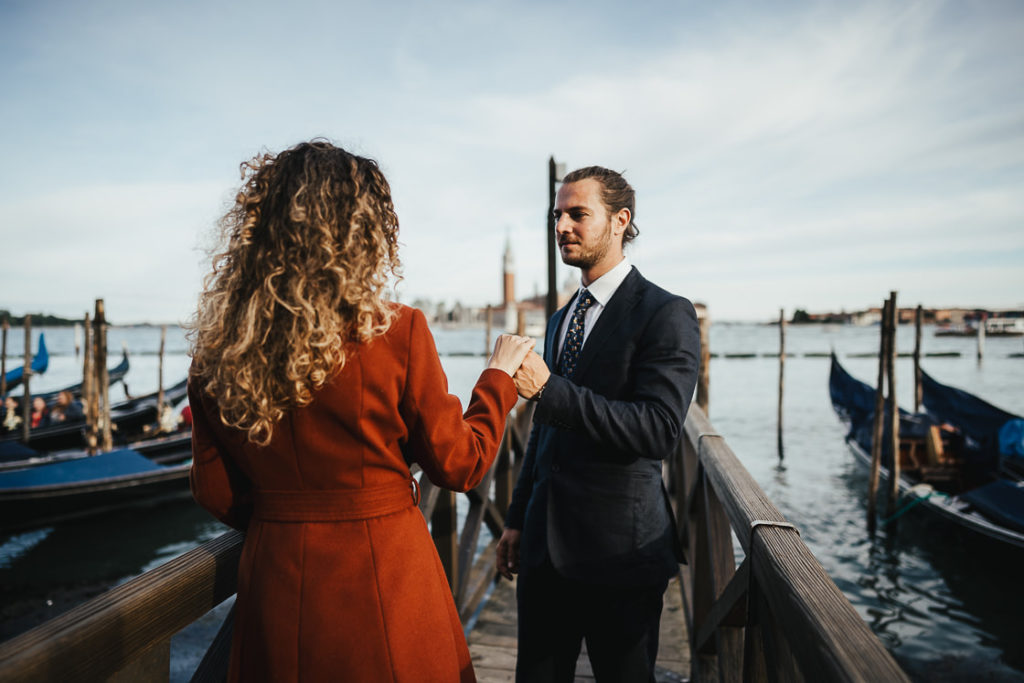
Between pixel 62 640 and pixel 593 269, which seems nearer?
pixel 62 640

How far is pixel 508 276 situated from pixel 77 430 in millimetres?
88725

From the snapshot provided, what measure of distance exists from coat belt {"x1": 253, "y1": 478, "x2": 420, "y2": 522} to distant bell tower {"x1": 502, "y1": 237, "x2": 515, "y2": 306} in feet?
318

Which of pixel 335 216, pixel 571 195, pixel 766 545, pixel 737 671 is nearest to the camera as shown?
pixel 335 216

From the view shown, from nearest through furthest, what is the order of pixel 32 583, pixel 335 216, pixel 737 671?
pixel 335 216, pixel 737 671, pixel 32 583

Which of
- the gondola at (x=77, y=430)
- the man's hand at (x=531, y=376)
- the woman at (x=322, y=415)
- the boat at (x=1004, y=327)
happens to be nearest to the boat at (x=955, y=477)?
the man's hand at (x=531, y=376)

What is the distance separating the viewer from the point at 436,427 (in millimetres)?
1206

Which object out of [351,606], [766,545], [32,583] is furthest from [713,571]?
[32,583]

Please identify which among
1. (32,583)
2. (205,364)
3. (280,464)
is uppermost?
(205,364)

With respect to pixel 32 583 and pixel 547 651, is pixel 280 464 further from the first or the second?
pixel 32 583

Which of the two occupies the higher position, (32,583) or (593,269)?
(593,269)

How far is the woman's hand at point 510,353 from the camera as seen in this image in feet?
4.93

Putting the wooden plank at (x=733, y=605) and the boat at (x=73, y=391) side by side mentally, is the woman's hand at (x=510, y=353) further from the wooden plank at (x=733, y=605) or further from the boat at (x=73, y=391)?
the boat at (x=73, y=391)

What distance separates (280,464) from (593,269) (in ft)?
4.04

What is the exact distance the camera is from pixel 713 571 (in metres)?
2.44
